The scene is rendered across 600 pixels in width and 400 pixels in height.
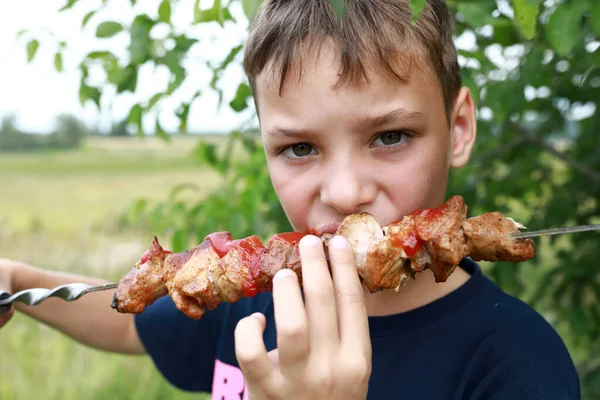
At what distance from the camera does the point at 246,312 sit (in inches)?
89.3

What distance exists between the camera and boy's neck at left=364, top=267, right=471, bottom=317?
1.95m

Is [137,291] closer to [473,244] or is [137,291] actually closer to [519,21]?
[473,244]

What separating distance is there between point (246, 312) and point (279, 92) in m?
0.82

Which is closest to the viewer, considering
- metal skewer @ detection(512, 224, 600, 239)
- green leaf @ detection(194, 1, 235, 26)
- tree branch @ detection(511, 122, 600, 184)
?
metal skewer @ detection(512, 224, 600, 239)

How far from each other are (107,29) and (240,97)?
625 mm

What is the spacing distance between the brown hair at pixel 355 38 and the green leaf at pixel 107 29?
3.32 ft

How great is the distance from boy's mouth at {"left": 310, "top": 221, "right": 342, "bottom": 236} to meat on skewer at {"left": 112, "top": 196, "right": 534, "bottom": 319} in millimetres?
57

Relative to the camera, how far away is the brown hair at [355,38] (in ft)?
5.68

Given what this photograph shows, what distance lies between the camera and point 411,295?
1.96m

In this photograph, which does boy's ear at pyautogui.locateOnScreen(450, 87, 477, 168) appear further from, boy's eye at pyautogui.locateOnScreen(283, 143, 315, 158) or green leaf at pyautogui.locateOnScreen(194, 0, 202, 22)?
green leaf at pyautogui.locateOnScreen(194, 0, 202, 22)

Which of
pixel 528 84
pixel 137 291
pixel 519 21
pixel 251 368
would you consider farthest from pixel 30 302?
pixel 528 84

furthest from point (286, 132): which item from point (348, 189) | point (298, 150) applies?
point (348, 189)

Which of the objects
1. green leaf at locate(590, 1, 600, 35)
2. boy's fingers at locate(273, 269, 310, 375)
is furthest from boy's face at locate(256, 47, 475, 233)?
green leaf at locate(590, 1, 600, 35)

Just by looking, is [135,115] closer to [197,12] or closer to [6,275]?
[197,12]
